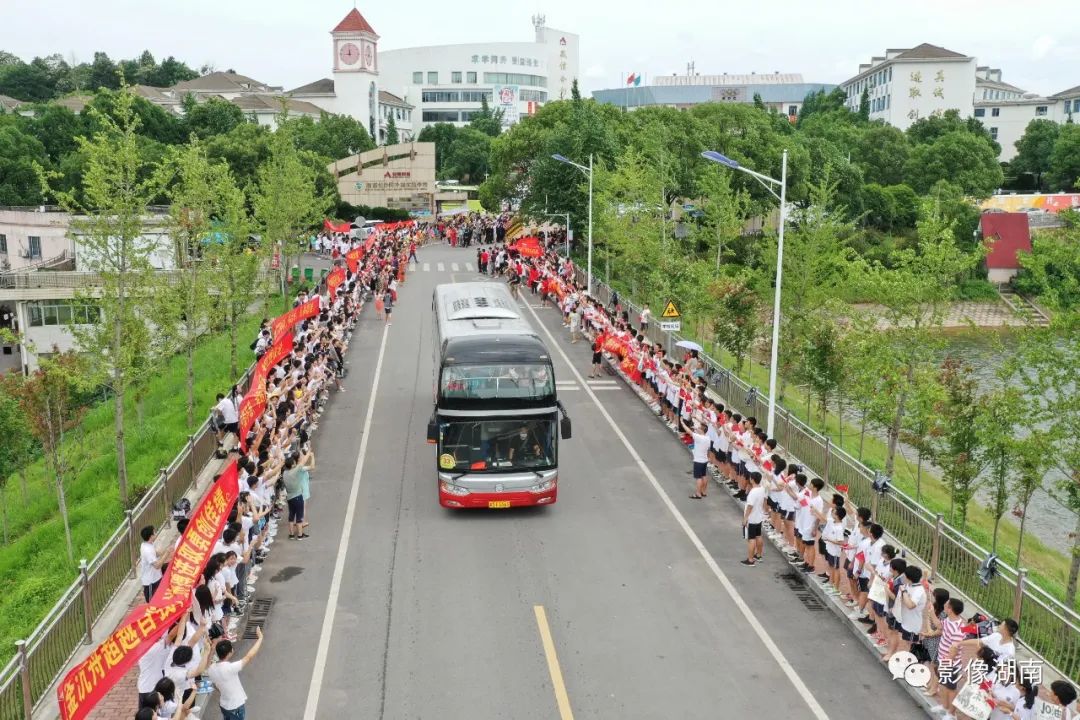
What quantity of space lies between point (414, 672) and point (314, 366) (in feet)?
44.3

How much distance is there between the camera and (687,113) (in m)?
69.4

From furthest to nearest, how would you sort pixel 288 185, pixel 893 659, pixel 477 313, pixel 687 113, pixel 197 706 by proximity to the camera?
pixel 687 113, pixel 288 185, pixel 477 313, pixel 893 659, pixel 197 706

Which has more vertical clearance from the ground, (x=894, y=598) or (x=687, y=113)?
(x=687, y=113)

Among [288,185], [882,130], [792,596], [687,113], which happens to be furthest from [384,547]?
[882,130]

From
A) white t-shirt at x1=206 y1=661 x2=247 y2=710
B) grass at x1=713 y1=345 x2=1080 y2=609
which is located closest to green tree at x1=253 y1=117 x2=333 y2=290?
grass at x1=713 y1=345 x2=1080 y2=609

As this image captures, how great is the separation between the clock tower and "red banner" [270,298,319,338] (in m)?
114

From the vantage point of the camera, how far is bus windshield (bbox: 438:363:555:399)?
1745 cm

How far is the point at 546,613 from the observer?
13.8 metres

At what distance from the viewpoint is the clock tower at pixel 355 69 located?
13738cm

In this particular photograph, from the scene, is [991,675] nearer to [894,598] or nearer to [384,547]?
[894,598]

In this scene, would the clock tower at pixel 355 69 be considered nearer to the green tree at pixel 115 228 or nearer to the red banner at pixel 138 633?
the green tree at pixel 115 228

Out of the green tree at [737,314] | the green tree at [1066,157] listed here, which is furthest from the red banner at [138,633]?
the green tree at [1066,157]

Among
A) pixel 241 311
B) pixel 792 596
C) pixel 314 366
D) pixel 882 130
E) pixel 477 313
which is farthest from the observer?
pixel 882 130

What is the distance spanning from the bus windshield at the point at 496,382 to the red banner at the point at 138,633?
19.4 feet
